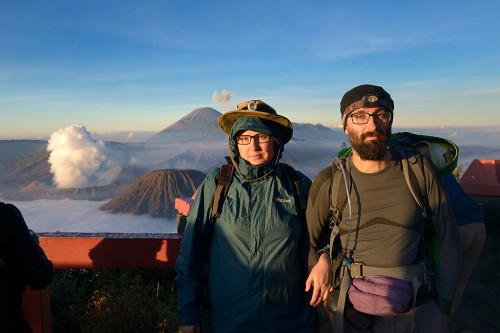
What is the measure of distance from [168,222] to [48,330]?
276 ft

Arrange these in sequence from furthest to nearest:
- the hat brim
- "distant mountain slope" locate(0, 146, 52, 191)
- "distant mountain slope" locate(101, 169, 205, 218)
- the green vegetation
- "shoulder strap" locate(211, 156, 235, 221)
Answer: "distant mountain slope" locate(0, 146, 52, 191) → "distant mountain slope" locate(101, 169, 205, 218) → the green vegetation → the hat brim → "shoulder strap" locate(211, 156, 235, 221)

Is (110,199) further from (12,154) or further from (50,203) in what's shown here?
(12,154)

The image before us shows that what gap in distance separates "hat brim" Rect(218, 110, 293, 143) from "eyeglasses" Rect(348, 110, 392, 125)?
456mm

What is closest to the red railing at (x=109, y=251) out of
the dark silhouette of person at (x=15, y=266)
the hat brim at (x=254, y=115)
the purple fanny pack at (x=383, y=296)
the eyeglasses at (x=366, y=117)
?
the dark silhouette of person at (x=15, y=266)

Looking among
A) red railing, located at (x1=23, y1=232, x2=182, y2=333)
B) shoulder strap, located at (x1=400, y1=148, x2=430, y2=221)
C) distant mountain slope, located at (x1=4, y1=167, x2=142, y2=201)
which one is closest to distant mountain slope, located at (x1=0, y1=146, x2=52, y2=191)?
distant mountain slope, located at (x1=4, y1=167, x2=142, y2=201)

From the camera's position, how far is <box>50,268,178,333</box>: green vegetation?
128 inches

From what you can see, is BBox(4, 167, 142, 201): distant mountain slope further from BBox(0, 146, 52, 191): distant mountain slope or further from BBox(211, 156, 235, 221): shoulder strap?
BBox(211, 156, 235, 221): shoulder strap

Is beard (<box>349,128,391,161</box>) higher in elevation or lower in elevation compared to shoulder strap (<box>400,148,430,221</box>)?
higher

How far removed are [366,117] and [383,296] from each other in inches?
39.2

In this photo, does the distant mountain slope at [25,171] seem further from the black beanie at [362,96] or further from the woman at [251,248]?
the black beanie at [362,96]

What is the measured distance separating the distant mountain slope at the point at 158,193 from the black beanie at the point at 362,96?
73.1 m

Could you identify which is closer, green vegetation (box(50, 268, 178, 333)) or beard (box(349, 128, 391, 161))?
beard (box(349, 128, 391, 161))

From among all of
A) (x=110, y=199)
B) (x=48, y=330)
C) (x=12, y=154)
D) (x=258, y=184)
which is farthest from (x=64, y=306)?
(x=12, y=154)

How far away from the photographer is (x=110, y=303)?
3348 millimetres
